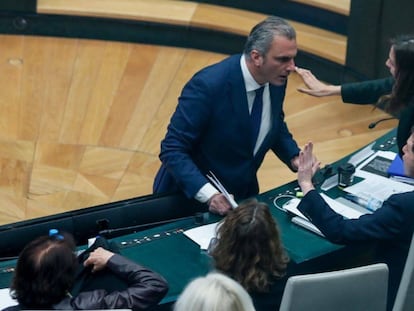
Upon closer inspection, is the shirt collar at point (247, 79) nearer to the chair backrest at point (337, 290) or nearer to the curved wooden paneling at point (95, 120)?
the chair backrest at point (337, 290)

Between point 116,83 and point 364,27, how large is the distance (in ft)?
5.79

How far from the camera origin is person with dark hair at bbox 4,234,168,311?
7.77 feet

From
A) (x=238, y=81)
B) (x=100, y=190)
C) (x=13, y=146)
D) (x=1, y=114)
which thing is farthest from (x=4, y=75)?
(x=238, y=81)

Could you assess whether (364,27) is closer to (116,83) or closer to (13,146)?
(116,83)

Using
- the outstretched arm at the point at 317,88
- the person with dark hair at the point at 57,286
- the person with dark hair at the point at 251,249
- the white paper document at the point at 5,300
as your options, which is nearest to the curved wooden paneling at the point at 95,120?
the outstretched arm at the point at 317,88

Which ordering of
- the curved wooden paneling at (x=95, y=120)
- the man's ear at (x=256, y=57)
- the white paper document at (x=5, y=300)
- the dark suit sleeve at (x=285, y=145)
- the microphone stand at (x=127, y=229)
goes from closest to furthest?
the white paper document at (x=5, y=300), the microphone stand at (x=127, y=229), the man's ear at (x=256, y=57), the dark suit sleeve at (x=285, y=145), the curved wooden paneling at (x=95, y=120)

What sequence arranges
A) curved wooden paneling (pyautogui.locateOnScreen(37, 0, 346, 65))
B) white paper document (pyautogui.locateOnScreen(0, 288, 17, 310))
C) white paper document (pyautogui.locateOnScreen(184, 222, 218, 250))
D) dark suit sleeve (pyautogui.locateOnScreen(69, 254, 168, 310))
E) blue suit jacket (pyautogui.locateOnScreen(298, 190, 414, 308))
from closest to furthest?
dark suit sleeve (pyautogui.locateOnScreen(69, 254, 168, 310)), white paper document (pyautogui.locateOnScreen(0, 288, 17, 310)), blue suit jacket (pyautogui.locateOnScreen(298, 190, 414, 308)), white paper document (pyautogui.locateOnScreen(184, 222, 218, 250)), curved wooden paneling (pyautogui.locateOnScreen(37, 0, 346, 65))

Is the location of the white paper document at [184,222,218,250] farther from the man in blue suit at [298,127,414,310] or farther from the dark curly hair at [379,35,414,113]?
the dark curly hair at [379,35,414,113]

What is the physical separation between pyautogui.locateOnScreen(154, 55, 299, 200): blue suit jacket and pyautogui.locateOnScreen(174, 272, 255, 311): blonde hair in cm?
121

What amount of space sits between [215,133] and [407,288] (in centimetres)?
102

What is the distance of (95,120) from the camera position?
5.44 metres

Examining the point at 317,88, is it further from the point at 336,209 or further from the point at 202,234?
the point at 202,234

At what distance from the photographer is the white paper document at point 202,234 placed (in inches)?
118

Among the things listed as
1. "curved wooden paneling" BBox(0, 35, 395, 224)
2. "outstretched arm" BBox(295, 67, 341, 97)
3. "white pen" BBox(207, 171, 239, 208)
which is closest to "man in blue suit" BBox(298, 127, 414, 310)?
"white pen" BBox(207, 171, 239, 208)
